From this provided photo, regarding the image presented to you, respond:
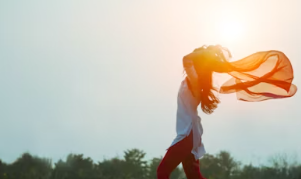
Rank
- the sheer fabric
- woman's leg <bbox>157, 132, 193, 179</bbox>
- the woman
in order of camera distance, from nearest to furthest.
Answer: woman's leg <bbox>157, 132, 193, 179</bbox> → the woman → the sheer fabric

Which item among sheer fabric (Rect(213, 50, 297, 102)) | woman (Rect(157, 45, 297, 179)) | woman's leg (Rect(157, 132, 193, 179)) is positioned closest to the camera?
woman's leg (Rect(157, 132, 193, 179))

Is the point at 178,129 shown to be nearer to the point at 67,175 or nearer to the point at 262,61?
the point at 262,61

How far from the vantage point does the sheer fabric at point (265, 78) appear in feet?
28.0

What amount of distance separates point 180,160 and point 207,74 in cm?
120

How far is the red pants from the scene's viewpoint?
7547 mm

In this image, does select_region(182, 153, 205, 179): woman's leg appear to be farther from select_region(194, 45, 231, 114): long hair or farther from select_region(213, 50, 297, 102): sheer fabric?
select_region(213, 50, 297, 102): sheer fabric

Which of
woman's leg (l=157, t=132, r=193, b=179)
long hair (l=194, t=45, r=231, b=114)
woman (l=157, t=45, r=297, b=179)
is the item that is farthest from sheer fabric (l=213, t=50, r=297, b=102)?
woman's leg (l=157, t=132, r=193, b=179)

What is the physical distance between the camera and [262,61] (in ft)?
28.1

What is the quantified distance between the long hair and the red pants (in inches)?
19.2

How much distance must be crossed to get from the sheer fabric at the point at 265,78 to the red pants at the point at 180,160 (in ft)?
3.92

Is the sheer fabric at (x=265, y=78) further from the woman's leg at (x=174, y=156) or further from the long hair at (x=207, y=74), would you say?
the woman's leg at (x=174, y=156)

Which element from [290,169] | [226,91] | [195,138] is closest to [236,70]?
[226,91]

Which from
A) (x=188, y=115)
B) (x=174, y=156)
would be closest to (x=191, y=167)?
(x=174, y=156)

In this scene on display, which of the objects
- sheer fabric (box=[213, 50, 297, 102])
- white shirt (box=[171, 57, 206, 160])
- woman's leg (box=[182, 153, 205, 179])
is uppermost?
sheer fabric (box=[213, 50, 297, 102])
